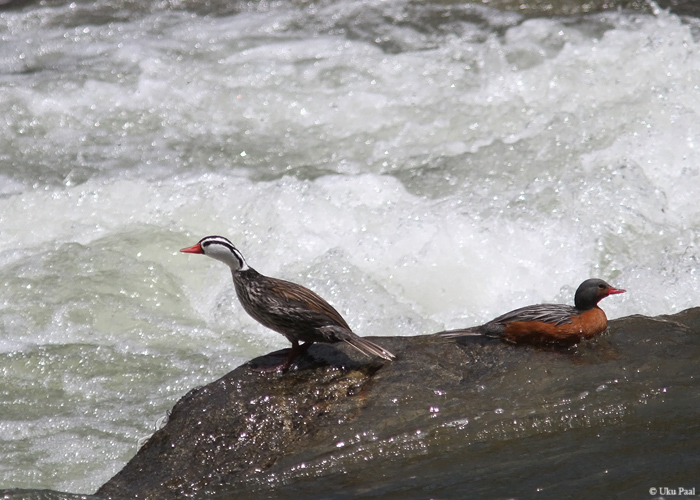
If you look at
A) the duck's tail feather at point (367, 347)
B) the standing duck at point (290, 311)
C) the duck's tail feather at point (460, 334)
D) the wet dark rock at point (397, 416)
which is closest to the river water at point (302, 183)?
the wet dark rock at point (397, 416)

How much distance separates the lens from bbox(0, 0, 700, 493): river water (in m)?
6.77

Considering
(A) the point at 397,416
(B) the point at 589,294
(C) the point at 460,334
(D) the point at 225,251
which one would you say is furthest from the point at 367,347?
(B) the point at 589,294

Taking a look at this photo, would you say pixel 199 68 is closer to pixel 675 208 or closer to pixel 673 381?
pixel 675 208

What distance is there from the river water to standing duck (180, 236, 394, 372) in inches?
52.1

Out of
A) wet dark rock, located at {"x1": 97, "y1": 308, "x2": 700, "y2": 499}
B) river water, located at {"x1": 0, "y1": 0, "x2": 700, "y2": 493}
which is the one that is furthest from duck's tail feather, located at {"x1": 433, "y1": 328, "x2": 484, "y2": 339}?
river water, located at {"x1": 0, "y1": 0, "x2": 700, "y2": 493}

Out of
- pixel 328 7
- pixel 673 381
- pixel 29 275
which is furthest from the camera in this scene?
pixel 328 7

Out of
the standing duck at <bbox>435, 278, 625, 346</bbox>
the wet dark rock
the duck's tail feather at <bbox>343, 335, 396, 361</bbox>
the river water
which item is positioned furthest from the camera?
the river water

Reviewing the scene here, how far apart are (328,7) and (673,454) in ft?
29.7

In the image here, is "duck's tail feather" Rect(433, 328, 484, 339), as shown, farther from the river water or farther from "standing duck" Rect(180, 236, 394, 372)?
the river water

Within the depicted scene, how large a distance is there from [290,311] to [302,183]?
3.84m

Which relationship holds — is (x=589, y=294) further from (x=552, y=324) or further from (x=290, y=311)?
(x=290, y=311)

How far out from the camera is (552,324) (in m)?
5.02

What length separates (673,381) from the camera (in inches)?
186

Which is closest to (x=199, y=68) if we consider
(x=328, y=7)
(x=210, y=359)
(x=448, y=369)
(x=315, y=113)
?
(x=315, y=113)
